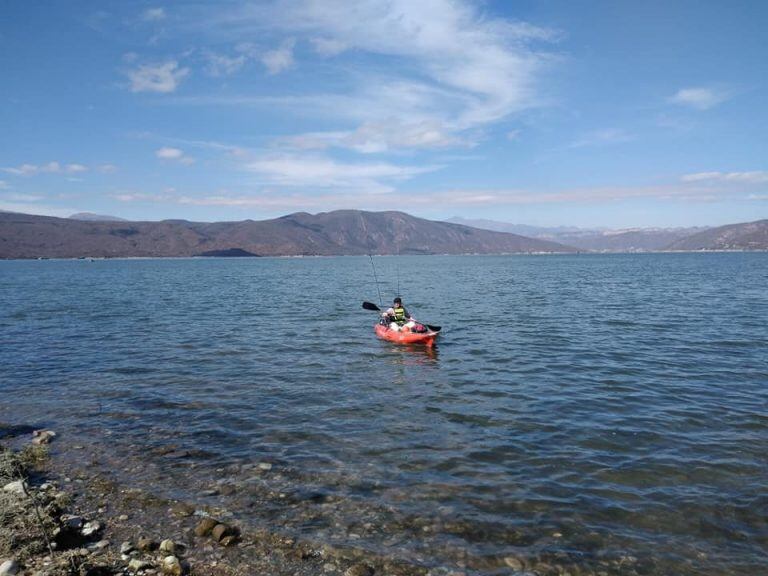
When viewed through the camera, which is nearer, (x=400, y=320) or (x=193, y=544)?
(x=193, y=544)

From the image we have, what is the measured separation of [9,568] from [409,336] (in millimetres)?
21329

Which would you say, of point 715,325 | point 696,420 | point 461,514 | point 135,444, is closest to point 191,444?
point 135,444

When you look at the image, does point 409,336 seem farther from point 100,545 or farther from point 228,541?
point 100,545

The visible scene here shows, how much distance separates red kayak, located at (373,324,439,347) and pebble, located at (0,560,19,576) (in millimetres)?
21005

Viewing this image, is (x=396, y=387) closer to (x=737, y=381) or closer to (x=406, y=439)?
(x=406, y=439)

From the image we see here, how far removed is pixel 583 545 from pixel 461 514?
2.33 meters

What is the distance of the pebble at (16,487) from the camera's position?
10.0 metres


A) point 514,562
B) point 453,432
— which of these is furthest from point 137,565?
point 453,432

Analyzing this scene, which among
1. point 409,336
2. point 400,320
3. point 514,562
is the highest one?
point 400,320

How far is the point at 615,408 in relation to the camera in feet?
53.4

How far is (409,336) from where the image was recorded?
27.3 metres

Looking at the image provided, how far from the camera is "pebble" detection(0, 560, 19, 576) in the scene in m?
7.10

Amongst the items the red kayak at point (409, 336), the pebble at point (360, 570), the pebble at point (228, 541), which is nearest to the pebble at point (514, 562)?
the pebble at point (360, 570)

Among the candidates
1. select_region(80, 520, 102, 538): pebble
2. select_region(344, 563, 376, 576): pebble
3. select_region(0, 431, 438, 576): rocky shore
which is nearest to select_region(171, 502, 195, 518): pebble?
select_region(0, 431, 438, 576): rocky shore
